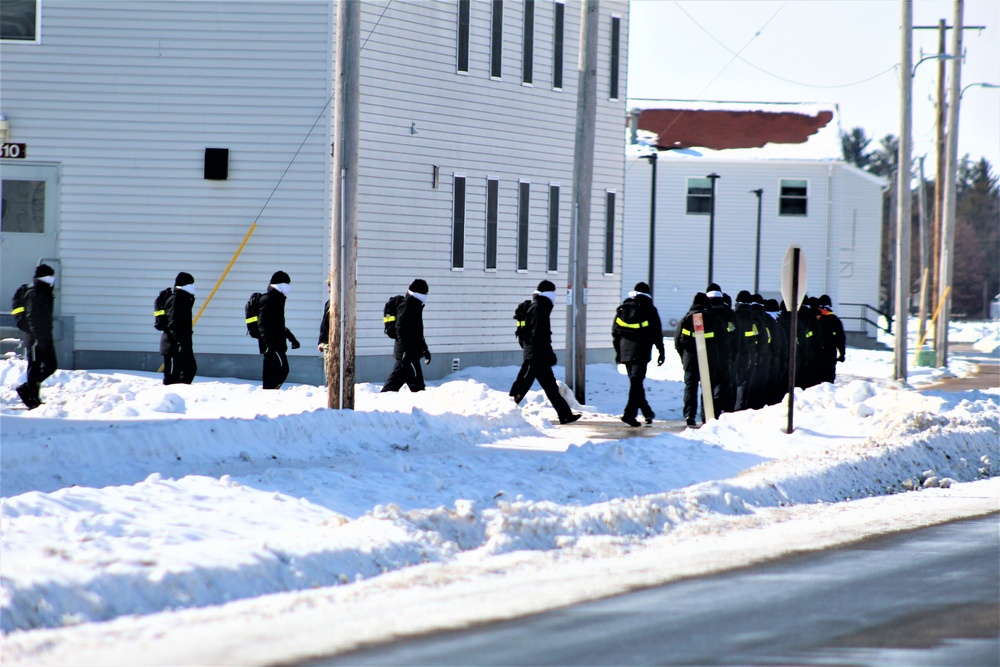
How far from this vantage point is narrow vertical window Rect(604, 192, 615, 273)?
27094mm

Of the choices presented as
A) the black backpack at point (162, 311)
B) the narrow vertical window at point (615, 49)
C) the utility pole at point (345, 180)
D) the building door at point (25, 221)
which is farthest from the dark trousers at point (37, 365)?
the narrow vertical window at point (615, 49)

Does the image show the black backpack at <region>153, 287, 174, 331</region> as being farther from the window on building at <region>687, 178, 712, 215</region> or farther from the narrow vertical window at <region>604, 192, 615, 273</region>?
the window on building at <region>687, 178, 712, 215</region>

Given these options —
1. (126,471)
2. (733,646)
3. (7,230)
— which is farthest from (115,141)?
(733,646)

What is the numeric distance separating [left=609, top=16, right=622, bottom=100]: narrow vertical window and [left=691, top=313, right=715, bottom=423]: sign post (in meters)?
10.7

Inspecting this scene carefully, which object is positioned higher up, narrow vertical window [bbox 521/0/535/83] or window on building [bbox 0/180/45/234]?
narrow vertical window [bbox 521/0/535/83]

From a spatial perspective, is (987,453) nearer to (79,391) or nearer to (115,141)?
(79,391)

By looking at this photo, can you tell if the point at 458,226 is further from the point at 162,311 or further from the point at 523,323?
the point at 162,311

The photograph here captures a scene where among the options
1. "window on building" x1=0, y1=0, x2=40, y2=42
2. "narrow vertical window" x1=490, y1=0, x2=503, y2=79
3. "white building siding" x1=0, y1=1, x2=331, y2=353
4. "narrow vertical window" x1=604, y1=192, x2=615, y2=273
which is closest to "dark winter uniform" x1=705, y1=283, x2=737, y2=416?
"white building siding" x1=0, y1=1, x2=331, y2=353

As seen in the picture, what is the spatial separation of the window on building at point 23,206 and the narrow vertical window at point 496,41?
8336 mm

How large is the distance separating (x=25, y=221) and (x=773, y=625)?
17635 mm

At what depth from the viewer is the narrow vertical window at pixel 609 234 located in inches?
1067

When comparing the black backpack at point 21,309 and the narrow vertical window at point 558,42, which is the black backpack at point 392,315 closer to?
the black backpack at point 21,309

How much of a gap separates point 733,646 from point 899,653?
77cm

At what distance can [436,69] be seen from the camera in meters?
22.7
